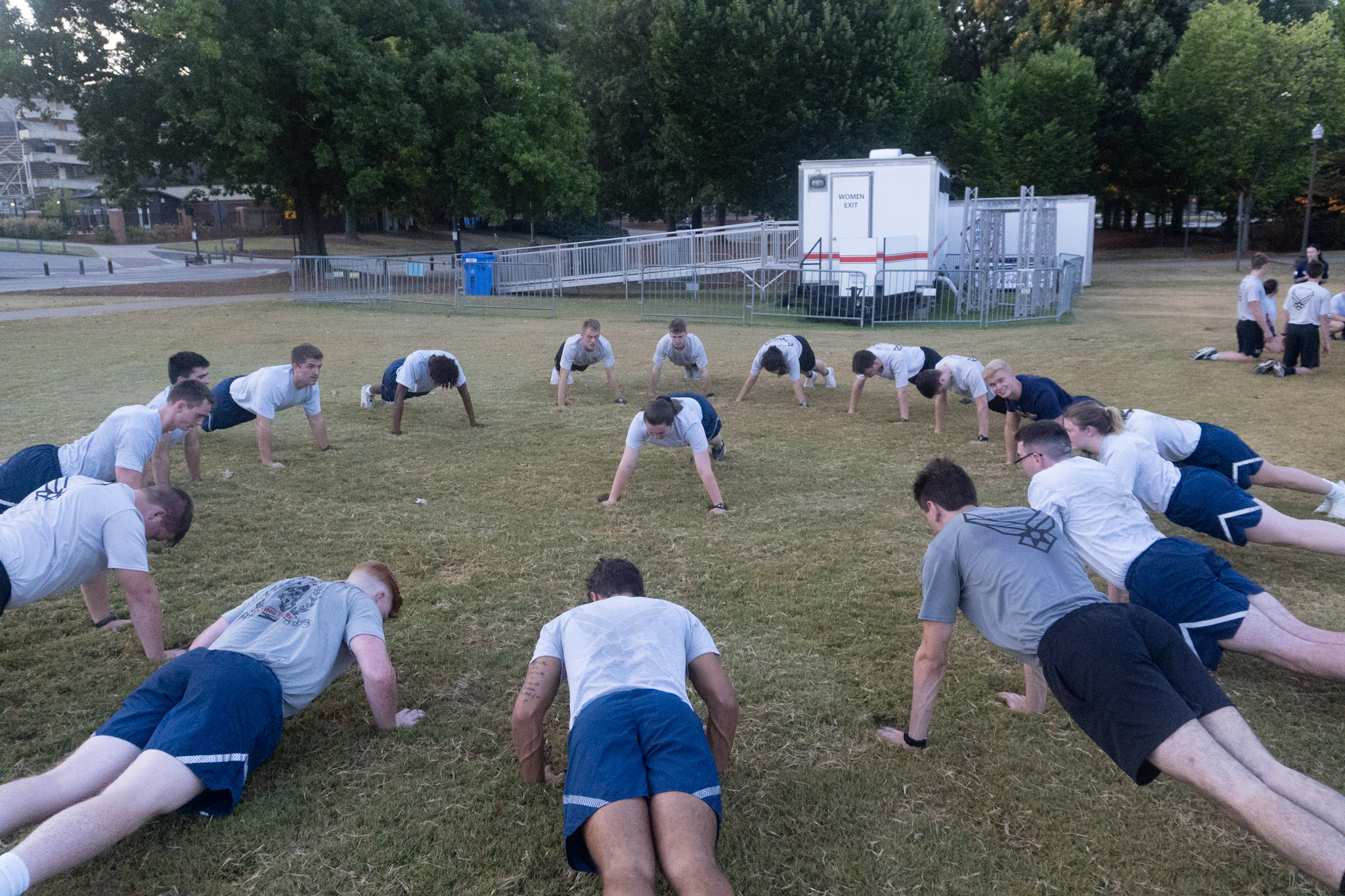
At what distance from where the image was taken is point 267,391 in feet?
28.4

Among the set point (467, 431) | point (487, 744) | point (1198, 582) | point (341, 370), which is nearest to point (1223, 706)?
point (1198, 582)

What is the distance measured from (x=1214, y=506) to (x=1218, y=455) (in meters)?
1.17

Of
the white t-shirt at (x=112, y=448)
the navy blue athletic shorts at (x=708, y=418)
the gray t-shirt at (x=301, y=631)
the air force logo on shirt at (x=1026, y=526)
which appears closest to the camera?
the air force logo on shirt at (x=1026, y=526)

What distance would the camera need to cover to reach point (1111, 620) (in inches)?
138

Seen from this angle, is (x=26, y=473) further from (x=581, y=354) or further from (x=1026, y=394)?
(x=1026, y=394)

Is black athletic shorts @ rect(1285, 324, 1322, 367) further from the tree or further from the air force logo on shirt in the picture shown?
the tree

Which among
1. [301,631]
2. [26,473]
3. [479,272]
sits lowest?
[301,631]

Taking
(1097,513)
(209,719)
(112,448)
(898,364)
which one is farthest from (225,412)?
(1097,513)

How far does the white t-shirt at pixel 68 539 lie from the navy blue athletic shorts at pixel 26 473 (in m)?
1.36

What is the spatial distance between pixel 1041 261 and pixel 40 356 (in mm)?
20629

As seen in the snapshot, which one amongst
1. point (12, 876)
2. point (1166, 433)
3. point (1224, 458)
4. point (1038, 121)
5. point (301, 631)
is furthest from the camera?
point (1038, 121)

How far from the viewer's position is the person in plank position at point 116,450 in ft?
19.2

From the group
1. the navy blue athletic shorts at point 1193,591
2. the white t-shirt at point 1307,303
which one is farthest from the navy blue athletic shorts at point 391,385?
the white t-shirt at point 1307,303

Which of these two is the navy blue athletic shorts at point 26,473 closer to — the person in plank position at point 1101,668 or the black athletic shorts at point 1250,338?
the person in plank position at point 1101,668
